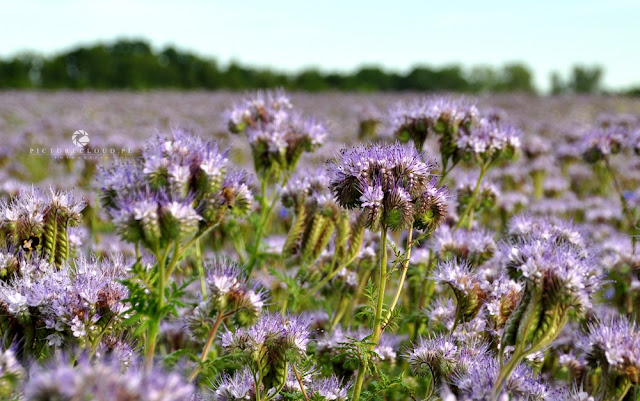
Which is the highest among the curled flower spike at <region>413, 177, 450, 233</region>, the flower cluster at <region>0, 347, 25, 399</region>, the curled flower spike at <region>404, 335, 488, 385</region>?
the curled flower spike at <region>413, 177, 450, 233</region>

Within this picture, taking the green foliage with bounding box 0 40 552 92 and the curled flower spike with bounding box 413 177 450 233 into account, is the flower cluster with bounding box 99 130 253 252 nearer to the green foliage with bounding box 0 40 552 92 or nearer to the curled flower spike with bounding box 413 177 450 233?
the curled flower spike with bounding box 413 177 450 233

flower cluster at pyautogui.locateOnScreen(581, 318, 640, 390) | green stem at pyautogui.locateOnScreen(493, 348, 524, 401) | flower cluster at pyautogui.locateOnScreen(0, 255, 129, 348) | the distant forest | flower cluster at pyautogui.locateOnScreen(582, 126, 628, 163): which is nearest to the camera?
green stem at pyautogui.locateOnScreen(493, 348, 524, 401)

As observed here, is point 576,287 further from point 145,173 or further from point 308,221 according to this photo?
point 308,221

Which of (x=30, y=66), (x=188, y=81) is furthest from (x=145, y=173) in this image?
(x=30, y=66)

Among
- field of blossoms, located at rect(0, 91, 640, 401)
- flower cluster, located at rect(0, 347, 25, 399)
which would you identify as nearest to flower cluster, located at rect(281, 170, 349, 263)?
field of blossoms, located at rect(0, 91, 640, 401)

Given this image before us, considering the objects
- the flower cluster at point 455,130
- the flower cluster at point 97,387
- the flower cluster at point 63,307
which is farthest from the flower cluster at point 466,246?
the flower cluster at point 97,387

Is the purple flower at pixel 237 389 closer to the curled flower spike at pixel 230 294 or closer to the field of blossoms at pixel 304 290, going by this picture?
the field of blossoms at pixel 304 290
